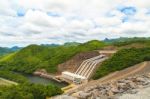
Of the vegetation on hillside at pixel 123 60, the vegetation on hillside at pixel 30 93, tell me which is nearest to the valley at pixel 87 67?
the vegetation on hillside at pixel 123 60

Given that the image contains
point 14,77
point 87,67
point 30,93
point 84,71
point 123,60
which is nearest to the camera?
point 30,93

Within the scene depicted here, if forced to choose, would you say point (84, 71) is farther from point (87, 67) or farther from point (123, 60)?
point (123, 60)

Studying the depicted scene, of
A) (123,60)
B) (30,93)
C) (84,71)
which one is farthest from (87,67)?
(30,93)

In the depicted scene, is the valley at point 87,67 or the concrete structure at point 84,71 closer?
the valley at point 87,67

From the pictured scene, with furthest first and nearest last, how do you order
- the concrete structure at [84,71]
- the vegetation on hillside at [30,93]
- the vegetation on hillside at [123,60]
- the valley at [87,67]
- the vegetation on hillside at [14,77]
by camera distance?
the concrete structure at [84,71] < the vegetation on hillside at [14,77] < the vegetation on hillside at [123,60] < the valley at [87,67] < the vegetation on hillside at [30,93]

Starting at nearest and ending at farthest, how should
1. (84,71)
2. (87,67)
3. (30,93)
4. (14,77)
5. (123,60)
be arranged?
(30,93)
(123,60)
(14,77)
(84,71)
(87,67)

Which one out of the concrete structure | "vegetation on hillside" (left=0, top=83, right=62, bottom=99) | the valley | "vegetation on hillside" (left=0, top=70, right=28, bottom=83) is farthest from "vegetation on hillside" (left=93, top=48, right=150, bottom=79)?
"vegetation on hillside" (left=0, top=83, right=62, bottom=99)

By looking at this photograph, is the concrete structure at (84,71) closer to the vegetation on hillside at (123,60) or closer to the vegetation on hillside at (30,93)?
the vegetation on hillside at (123,60)
